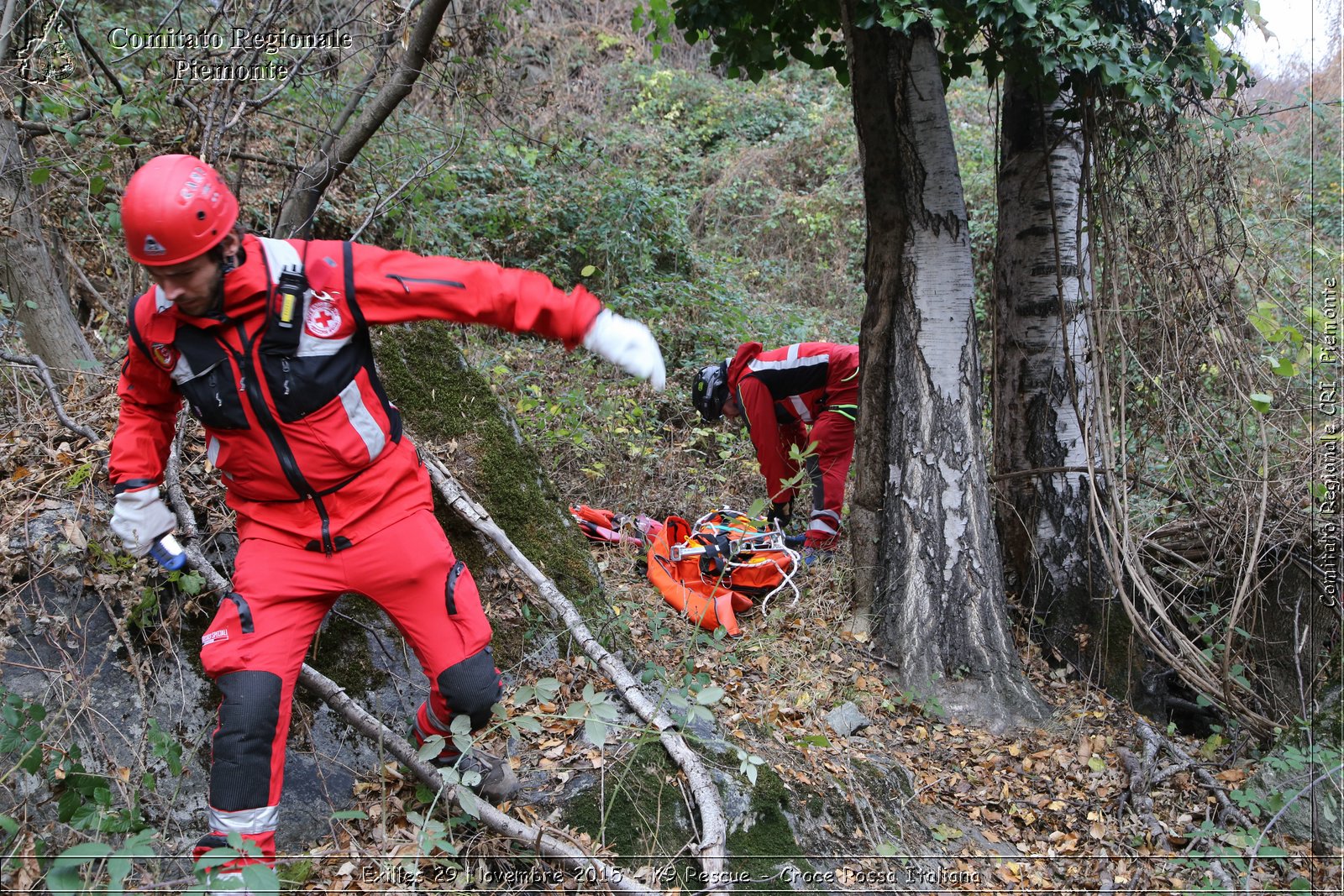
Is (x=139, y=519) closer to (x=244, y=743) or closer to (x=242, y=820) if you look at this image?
(x=244, y=743)

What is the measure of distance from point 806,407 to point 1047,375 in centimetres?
178

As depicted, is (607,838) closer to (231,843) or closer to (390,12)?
(231,843)

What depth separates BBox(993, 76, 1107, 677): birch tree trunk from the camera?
15.0ft

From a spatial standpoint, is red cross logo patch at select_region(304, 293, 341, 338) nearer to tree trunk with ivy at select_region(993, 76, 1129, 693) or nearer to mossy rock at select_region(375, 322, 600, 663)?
mossy rock at select_region(375, 322, 600, 663)

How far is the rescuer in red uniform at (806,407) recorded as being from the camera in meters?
5.85

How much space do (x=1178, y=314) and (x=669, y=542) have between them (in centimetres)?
306

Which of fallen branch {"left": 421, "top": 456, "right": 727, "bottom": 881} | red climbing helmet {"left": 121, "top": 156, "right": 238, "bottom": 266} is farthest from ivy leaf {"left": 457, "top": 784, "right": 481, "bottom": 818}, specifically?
red climbing helmet {"left": 121, "top": 156, "right": 238, "bottom": 266}

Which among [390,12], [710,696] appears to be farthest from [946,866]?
[390,12]

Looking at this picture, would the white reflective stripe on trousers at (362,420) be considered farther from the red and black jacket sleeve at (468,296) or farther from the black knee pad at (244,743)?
the black knee pad at (244,743)

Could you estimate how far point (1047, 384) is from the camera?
15.4ft

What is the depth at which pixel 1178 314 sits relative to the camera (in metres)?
4.17

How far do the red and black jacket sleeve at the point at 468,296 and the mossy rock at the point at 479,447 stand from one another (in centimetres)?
148

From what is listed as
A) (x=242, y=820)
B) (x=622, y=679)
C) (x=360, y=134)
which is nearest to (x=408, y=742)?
(x=242, y=820)

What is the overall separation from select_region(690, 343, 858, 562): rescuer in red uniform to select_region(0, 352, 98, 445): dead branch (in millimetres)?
3935
